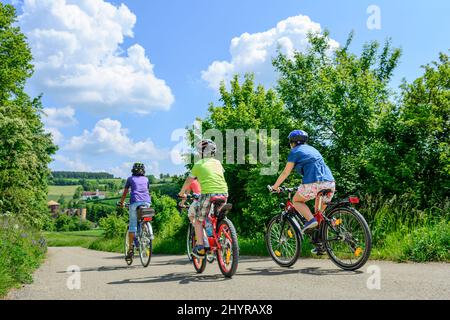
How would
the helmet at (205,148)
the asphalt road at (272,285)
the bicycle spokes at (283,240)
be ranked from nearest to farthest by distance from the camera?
the asphalt road at (272,285) → the helmet at (205,148) → the bicycle spokes at (283,240)

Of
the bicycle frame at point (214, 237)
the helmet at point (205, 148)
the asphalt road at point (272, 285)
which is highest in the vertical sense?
the helmet at point (205, 148)

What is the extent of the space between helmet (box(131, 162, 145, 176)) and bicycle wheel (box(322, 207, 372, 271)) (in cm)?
451

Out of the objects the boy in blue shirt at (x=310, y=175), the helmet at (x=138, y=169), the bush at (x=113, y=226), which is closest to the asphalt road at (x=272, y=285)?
the boy in blue shirt at (x=310, y=175)

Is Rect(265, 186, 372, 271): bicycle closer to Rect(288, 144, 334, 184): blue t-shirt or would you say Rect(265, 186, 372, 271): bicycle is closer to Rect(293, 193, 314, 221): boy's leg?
Rect(293, 193, 314, 221): boy's leg

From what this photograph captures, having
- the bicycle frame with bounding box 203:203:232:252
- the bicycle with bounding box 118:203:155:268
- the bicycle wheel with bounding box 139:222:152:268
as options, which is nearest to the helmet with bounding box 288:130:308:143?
the bicycle frame with bounding box 203:203:232:252

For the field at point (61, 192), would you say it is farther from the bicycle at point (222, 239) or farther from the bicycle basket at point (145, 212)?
the bicycle at point (222, 239)

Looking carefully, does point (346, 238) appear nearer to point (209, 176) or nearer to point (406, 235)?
point (209, 176)

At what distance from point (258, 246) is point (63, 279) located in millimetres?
4949

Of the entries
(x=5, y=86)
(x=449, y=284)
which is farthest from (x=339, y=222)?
(x=5, y=86)

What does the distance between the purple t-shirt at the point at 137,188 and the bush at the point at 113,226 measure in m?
24.5

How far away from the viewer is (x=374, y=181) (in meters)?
12.2

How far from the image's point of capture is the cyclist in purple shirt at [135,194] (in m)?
9.57

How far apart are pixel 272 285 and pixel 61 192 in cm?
19839

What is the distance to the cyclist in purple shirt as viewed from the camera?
31.4 feet
